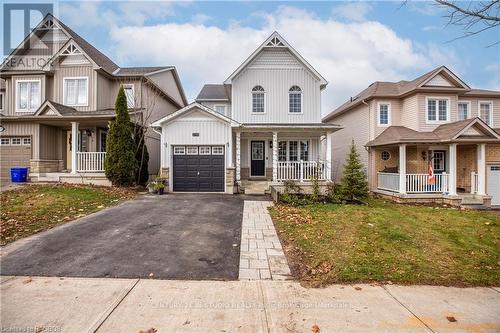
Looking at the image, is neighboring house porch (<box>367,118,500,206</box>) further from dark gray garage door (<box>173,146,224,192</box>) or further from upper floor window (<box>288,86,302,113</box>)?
dark gray garage door (<box>173,146,224,192</box>)

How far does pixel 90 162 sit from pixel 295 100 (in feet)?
41.4

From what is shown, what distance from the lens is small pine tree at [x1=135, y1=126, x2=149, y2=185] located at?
1552 cm

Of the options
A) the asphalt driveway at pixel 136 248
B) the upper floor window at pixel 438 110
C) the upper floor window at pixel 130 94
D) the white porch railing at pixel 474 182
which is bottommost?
the asphalt driveway at pixel 136 248

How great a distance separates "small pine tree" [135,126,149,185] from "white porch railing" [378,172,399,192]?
48.0 feet

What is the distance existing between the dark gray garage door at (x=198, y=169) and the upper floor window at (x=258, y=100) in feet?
12.2

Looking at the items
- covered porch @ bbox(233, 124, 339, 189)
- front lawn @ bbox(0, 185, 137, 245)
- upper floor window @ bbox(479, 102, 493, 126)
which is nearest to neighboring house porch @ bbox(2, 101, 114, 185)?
front lawn @ bbox(0, 185, 137, 245)

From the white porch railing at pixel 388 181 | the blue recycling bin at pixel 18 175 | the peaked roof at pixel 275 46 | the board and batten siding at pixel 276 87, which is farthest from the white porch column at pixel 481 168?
the blue recycling bin at pixel 18 175

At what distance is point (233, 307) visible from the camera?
3668 mm

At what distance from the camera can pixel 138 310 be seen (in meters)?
3.56

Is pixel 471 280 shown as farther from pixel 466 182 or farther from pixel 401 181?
pixel 466 182

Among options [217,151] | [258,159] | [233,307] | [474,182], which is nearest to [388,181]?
[474,182]

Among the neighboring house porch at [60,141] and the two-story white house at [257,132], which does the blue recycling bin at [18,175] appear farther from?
the two-story white house at [257,132]

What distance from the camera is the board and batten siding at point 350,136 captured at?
1844 centimetres

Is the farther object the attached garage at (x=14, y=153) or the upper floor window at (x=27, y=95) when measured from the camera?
the upper floor window at (x=27, y=95)
